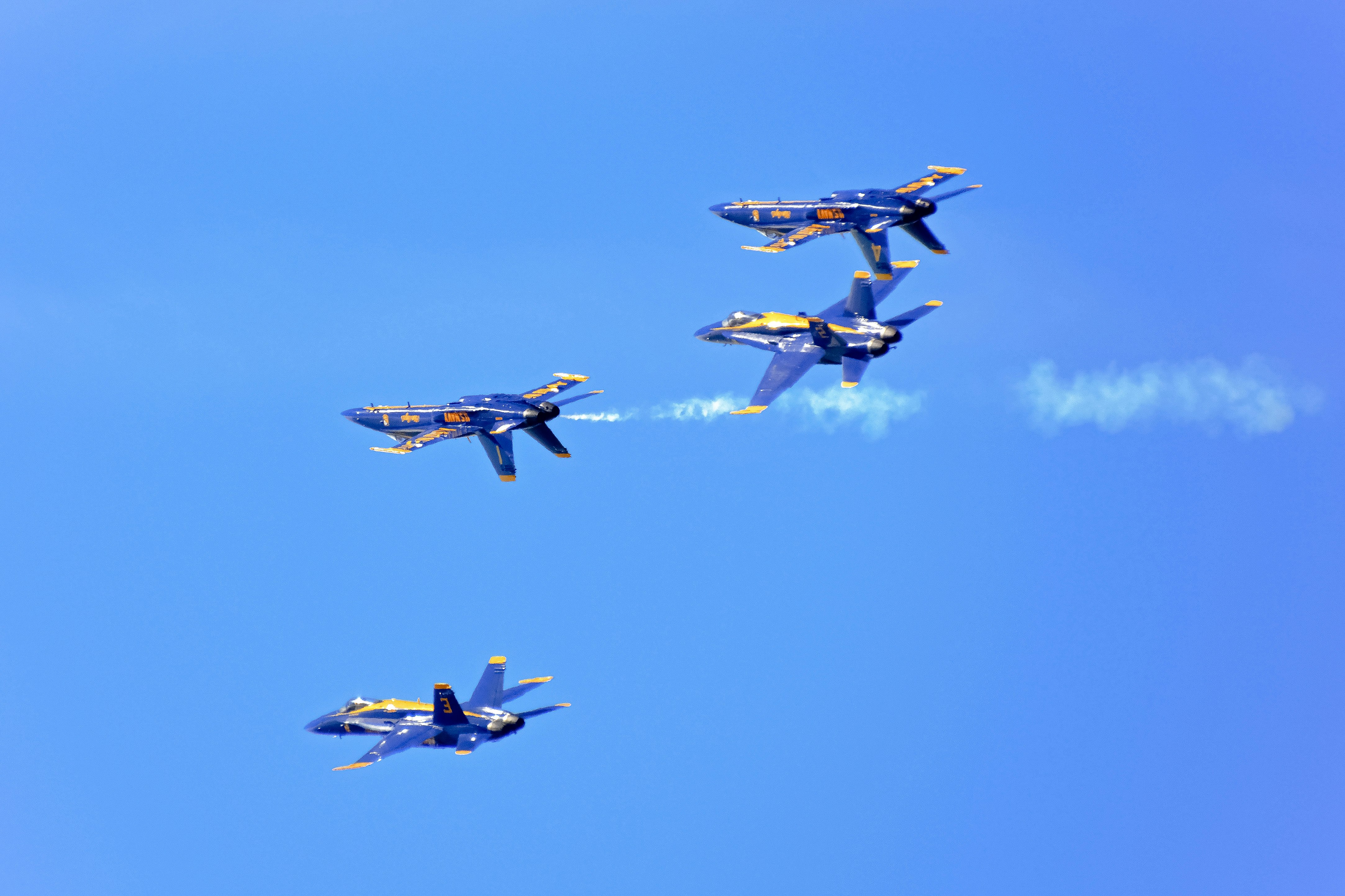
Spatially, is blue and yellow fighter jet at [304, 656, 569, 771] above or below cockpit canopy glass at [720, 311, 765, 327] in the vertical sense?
below

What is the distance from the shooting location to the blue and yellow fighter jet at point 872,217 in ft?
394

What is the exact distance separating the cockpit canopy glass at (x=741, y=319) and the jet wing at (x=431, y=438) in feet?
63.8

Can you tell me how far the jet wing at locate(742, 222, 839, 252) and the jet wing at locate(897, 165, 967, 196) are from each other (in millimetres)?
6105

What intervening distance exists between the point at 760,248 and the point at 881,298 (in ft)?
30.8

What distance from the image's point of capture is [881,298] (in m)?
118

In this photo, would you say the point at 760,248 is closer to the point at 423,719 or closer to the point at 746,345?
the point at 746,345

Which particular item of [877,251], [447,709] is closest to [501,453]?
[447,709]

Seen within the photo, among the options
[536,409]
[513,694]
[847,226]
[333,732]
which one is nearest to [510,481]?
[536,409]

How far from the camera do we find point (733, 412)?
345ft

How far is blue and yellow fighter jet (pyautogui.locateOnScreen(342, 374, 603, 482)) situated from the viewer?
114 metres

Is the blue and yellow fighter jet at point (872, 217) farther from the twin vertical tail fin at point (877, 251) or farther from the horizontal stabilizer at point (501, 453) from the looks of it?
the horizontal stabilizer at point (501, 453)

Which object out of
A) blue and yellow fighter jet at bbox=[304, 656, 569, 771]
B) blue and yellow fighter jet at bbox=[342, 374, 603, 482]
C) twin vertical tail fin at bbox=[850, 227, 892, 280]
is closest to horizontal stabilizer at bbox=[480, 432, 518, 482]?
blue and yellow fighter jet at bbox=[342, 374, 603, 482]

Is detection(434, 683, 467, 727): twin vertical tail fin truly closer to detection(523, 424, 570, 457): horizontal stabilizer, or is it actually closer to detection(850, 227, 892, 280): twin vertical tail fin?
detection(523, 424, 570, 457): horizontal stabilizer

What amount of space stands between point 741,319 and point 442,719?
35045 mm
